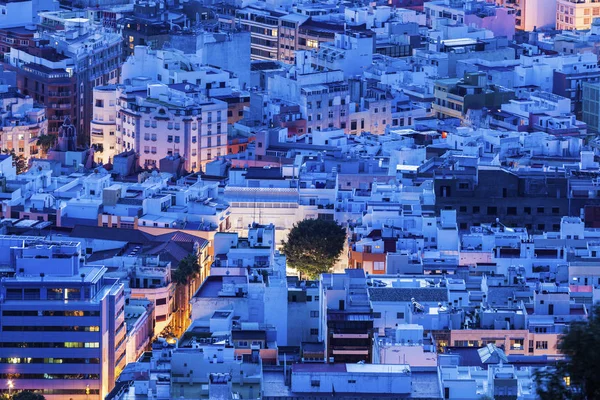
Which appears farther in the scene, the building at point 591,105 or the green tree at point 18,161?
the building at point 591,105

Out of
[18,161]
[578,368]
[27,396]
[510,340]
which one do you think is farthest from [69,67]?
[578,368]

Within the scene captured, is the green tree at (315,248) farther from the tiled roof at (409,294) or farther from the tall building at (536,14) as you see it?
the tall building at (536,14)

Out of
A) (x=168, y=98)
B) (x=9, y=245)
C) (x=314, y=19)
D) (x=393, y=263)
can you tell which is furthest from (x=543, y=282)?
(x=314, y=19)

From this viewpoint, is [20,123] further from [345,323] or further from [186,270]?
[345,323]

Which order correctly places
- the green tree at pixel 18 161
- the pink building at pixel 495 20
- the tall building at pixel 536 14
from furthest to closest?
the tall building at pixel 536 14 → the pink building at pixel 495 20 → the green tree at pixel 18 161

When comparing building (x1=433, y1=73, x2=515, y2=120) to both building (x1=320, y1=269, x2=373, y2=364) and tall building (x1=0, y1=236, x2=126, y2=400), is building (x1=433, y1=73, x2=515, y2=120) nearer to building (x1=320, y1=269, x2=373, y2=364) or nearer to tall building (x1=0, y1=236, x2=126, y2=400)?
building (x1=320, y1=269, x2=373, y2=364)

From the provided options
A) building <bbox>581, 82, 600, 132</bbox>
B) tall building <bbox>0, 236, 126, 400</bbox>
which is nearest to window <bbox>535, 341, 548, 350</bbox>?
tall building <bbox>0, 236, 126, 400</bbox>

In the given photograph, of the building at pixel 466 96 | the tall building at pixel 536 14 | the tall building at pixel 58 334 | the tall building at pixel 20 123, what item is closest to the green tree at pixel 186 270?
the tall building at pixel 58 334
